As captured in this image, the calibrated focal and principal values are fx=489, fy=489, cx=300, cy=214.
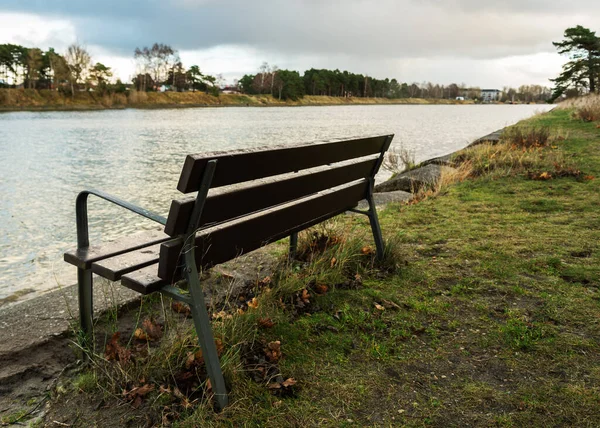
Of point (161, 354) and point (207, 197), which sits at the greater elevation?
point (207, 197)

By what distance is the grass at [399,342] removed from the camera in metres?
2.32

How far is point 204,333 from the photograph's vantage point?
7.35 ft

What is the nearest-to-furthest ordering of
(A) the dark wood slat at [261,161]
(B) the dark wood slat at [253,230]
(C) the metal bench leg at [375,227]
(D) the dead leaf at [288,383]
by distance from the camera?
(A) the dark wood slat at [261,161] → (B) the dark wood slat at [253,230] → (D) the dead leaf at [288,383] → (C) the metal bench leg at [375,227]

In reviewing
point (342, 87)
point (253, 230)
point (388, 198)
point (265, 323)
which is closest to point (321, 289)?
point (265, 323)

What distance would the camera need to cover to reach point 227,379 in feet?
7.87

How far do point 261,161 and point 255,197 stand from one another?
0.23m

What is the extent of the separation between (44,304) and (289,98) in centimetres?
10839

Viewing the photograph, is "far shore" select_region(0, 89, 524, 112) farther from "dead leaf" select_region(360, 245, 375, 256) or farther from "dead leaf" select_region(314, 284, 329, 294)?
"dead leaf" select_region(314, 284, 329, 294)

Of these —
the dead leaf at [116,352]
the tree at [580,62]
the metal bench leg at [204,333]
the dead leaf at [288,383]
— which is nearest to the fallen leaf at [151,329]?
the dead leaf at [116,352]

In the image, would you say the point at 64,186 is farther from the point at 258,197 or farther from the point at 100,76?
the point at 100,76

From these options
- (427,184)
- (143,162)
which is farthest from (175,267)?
(143,162)

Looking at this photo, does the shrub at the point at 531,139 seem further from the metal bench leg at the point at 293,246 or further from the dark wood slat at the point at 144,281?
the dark wood slat at the point at 144,281

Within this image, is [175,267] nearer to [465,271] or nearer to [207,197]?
[207,197]

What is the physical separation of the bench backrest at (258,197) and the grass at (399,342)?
50cm
